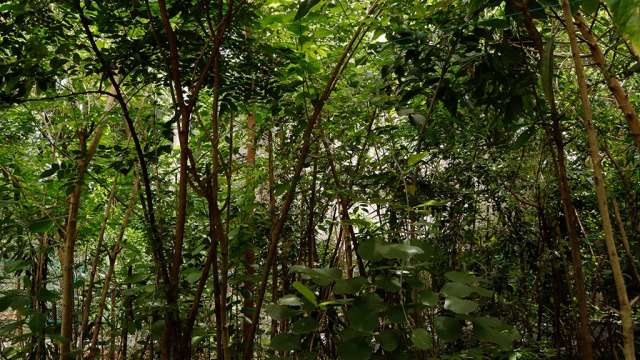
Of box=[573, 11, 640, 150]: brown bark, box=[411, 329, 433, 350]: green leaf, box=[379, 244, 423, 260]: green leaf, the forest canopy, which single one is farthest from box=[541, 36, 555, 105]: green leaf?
box=[411, 329, 433, 350]: green leaf

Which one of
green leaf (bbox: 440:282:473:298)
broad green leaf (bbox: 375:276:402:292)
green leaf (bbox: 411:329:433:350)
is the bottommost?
green leaf (bbox: 411:329:433:350)

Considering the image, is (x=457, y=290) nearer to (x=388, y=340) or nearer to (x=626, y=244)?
(x=388, y=340)

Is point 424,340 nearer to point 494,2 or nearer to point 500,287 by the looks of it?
point 494,2

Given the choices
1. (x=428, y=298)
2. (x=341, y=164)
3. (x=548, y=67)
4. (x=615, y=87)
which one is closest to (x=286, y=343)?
(x=428, y=298)

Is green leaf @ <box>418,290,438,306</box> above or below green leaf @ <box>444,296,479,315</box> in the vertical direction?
above

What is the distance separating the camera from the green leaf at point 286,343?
2.77 feet

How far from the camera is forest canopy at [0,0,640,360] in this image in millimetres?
854

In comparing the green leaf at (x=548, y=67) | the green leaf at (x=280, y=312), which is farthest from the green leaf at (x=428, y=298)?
the green leaf at (x=548, y=67)

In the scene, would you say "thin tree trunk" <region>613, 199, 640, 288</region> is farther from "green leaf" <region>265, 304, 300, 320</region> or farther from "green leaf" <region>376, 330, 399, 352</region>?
"green leaf" <region>265, 304, 300, 320</region>

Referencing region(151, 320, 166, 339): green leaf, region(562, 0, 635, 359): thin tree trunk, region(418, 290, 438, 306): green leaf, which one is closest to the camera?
region(562, 0, 635, 359): thin tree trunk

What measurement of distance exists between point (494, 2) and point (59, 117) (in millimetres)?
2214

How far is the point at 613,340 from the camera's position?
7.18 ft

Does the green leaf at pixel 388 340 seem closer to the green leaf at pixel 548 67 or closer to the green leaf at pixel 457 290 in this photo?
the green leaf at pixel 457 290

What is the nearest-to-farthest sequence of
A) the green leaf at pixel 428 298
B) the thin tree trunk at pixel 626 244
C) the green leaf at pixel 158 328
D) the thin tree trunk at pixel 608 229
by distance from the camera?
the thin tree trunk at pixel 608 229 < the green leaf at pixel 428 298 < the thin tree trunk at pixel 626 244 < the green leaf at pixel 158 328
